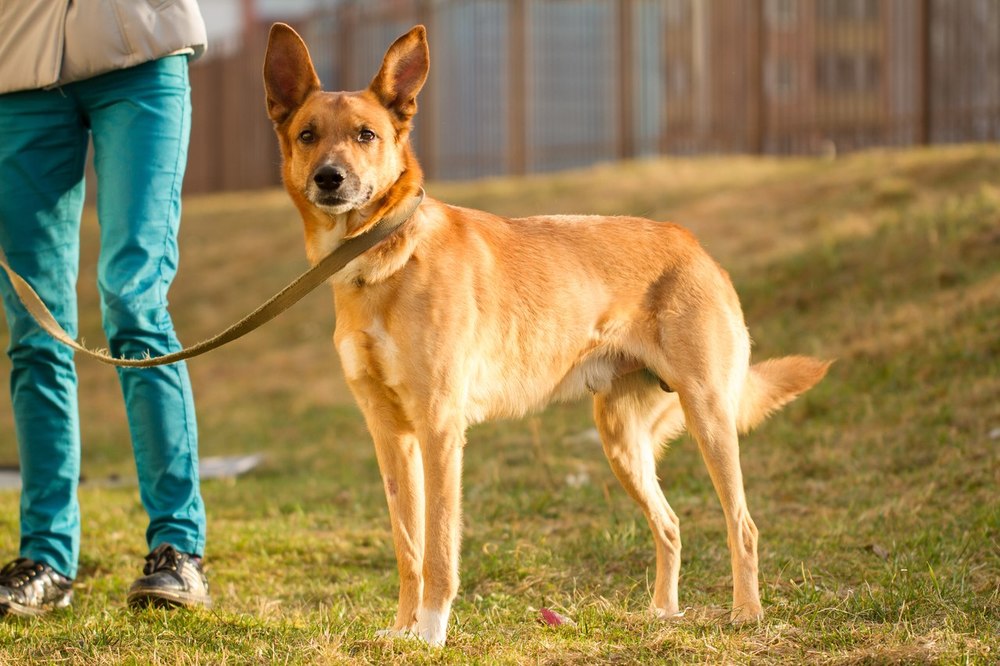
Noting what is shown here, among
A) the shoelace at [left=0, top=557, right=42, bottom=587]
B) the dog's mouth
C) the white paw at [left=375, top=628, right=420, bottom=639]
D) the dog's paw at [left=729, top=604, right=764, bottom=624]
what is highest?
the dog's mouth

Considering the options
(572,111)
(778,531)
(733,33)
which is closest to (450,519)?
(778,531)

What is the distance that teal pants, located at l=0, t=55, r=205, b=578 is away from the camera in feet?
11.8

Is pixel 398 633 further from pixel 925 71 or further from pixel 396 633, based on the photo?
pixel 925 71

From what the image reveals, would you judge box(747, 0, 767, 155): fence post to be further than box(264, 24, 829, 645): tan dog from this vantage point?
Yes

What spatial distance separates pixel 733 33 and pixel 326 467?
8230 mm

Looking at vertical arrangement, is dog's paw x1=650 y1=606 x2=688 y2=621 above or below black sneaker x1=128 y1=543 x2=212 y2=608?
below

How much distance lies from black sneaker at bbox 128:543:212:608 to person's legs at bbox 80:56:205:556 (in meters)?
0.05

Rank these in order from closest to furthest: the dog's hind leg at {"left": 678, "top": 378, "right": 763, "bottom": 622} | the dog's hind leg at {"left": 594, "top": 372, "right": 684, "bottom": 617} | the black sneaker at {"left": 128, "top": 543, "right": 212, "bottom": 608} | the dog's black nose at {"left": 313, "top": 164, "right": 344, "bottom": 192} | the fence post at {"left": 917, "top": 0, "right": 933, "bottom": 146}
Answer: the dog's black nose at {"left": 313, "top": 164, "right": 344, "bottom": 192} < the black sneaker at {"left": 128, "top": 543, "right": 212, "bottom": 608} < the dog's hind leg at {"left": 678, "top": 378, "right": 763, "bottom": 622} < the dog's hind leg at {"left": 594, "top": 372, "right": 684, "bottom": 617} < the fence post at {"left": 917, "top": 0, "right": 933, "bottom": 146}

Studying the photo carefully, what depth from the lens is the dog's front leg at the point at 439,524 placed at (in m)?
3.24

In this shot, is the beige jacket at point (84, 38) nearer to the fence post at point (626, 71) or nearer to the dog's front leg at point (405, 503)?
the dog's front leg at point (405, 503)

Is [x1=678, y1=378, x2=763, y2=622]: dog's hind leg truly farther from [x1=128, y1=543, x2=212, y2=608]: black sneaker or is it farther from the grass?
[x1=128, y1=543, x2=212, y2=608]: black sneaker

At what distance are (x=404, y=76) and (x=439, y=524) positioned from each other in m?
1.27

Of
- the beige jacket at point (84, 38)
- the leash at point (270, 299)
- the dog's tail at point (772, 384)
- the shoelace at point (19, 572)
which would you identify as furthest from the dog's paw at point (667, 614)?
the beige jacket at point (84, 38)

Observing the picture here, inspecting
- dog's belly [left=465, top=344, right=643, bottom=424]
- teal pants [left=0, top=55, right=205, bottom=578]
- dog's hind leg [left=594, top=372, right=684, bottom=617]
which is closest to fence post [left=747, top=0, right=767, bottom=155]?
dog's hind leg [left=594, top=372, right=684, bottom=617]
